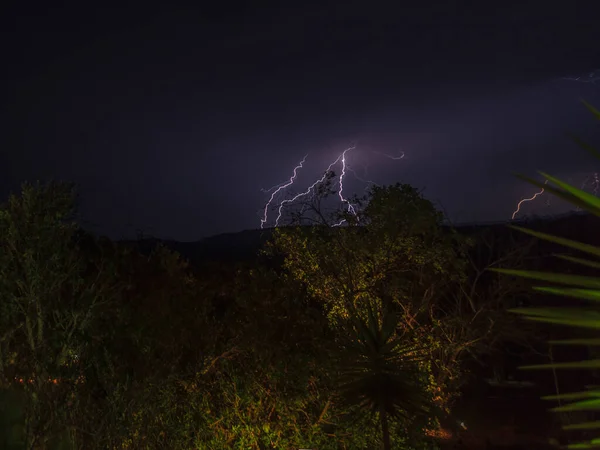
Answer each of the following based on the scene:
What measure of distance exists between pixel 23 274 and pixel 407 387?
4273 mm

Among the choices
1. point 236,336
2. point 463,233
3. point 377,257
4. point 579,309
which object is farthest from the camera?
point 463,233

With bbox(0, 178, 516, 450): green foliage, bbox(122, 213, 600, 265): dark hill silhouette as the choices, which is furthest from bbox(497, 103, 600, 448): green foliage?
bbox(122, 213, 600, 265): dark hill silhouette

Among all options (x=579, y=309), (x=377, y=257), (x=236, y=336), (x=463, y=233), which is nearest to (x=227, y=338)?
(x=236, y=336)

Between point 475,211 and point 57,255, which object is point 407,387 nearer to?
point 57,255

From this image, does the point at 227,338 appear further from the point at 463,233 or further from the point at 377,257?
the point at 463,233

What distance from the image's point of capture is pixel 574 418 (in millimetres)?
10984

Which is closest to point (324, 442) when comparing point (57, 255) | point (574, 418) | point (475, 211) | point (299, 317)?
point (299, 317)

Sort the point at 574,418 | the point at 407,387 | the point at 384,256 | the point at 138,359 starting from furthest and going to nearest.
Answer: the point at 574,418 < the point at 384,256 < the point at 138,359 < the point at 407,387

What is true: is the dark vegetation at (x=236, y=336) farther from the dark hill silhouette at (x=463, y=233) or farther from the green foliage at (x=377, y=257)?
the dark hill silhouette at (x=463, y=233)

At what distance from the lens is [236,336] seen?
7832 millimetres

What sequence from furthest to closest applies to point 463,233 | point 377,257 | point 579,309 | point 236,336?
point 463,233 < point 377,257 < point 236,336 < point 579,309

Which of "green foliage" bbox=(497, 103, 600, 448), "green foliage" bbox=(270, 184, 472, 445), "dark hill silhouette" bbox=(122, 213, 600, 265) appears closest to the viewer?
"green foliage" bbox=(497, 103, 600, 448)

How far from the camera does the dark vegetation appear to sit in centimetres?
573

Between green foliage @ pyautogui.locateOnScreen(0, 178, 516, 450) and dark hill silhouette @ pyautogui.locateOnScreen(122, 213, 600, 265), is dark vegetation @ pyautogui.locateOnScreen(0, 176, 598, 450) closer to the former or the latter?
green foliage @ pyautogui.locateOnScreen(0, 178, 516, 450)
